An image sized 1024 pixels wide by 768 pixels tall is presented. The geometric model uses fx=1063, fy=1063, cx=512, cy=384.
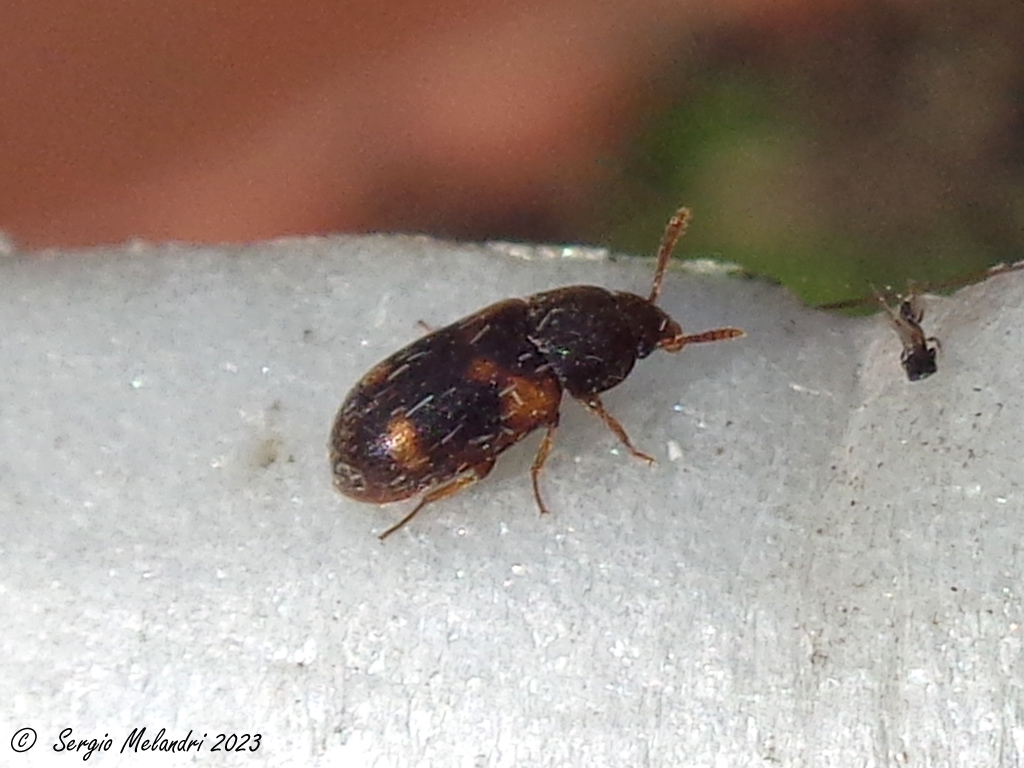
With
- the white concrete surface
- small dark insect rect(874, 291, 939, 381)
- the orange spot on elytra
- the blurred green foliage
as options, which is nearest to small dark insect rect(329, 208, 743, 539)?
the orange spot on elytra

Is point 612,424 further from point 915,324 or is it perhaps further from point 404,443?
point 915,324

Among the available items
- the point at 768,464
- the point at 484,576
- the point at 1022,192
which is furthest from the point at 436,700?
the point at 1022,192

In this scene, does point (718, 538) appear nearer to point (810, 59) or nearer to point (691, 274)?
point (691, 274)

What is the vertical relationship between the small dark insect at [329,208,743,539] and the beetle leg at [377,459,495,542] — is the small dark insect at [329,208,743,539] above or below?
above

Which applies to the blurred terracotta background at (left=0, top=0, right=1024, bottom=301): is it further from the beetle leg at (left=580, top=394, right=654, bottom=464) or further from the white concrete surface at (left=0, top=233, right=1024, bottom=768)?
the beetle leg at (left=580, top=394, right=654, bottom=464)

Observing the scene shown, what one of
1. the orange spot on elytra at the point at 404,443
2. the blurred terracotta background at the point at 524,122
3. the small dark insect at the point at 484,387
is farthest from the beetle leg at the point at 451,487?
the blurred terracotta background at the point at 524,122

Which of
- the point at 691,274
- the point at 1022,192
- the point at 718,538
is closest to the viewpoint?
the point at 718,538

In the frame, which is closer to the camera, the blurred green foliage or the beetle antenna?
the beetle antenna
